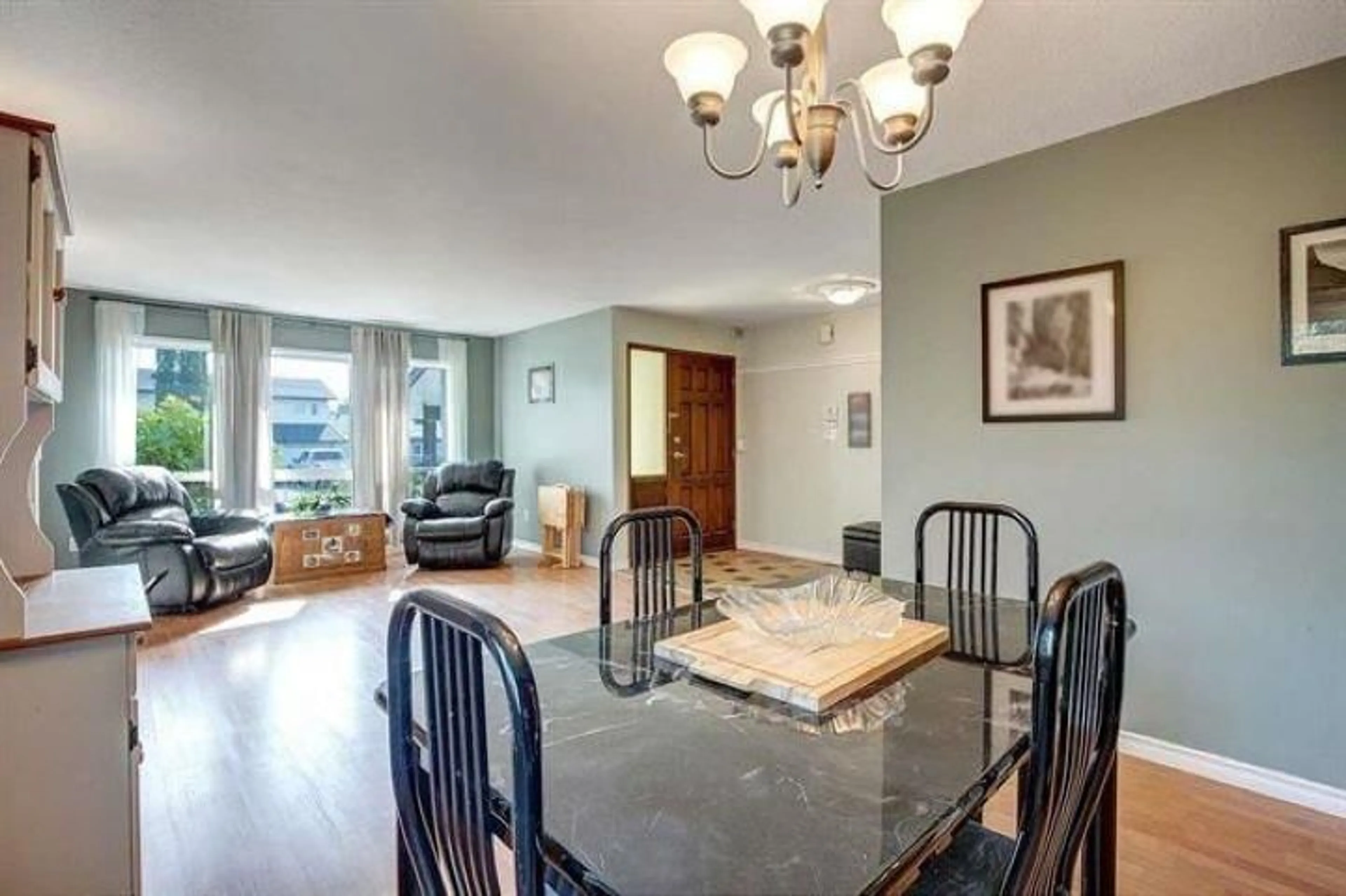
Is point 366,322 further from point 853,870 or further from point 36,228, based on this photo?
point 853,870

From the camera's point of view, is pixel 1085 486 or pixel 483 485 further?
pixel 483 485

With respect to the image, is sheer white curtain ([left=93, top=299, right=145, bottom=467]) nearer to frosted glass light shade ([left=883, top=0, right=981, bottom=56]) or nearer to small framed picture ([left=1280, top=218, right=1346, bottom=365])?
frosted glass light shade ([left=883, top=0, right=981, bottom=56])

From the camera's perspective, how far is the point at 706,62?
4.99ft

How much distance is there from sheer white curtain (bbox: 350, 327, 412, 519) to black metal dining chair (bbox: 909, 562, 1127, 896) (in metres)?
6.45

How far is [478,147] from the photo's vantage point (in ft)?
8.91

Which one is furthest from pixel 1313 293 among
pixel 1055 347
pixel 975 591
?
pixel 975 591

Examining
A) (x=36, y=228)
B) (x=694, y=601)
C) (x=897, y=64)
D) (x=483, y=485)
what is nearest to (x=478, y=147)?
(x=36, y=228)

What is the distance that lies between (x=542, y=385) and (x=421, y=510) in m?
1.78

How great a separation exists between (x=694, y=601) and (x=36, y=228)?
191 centimetres

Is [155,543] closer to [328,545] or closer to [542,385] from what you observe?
[328,545]

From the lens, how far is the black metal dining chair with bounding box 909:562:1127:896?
2.80 feet

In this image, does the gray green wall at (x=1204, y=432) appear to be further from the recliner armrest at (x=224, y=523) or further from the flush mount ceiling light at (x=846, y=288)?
the recliner armrest at (x=224, y=523)

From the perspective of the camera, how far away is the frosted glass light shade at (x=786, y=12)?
133 cm

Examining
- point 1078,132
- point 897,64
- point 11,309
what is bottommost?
point 11,309
